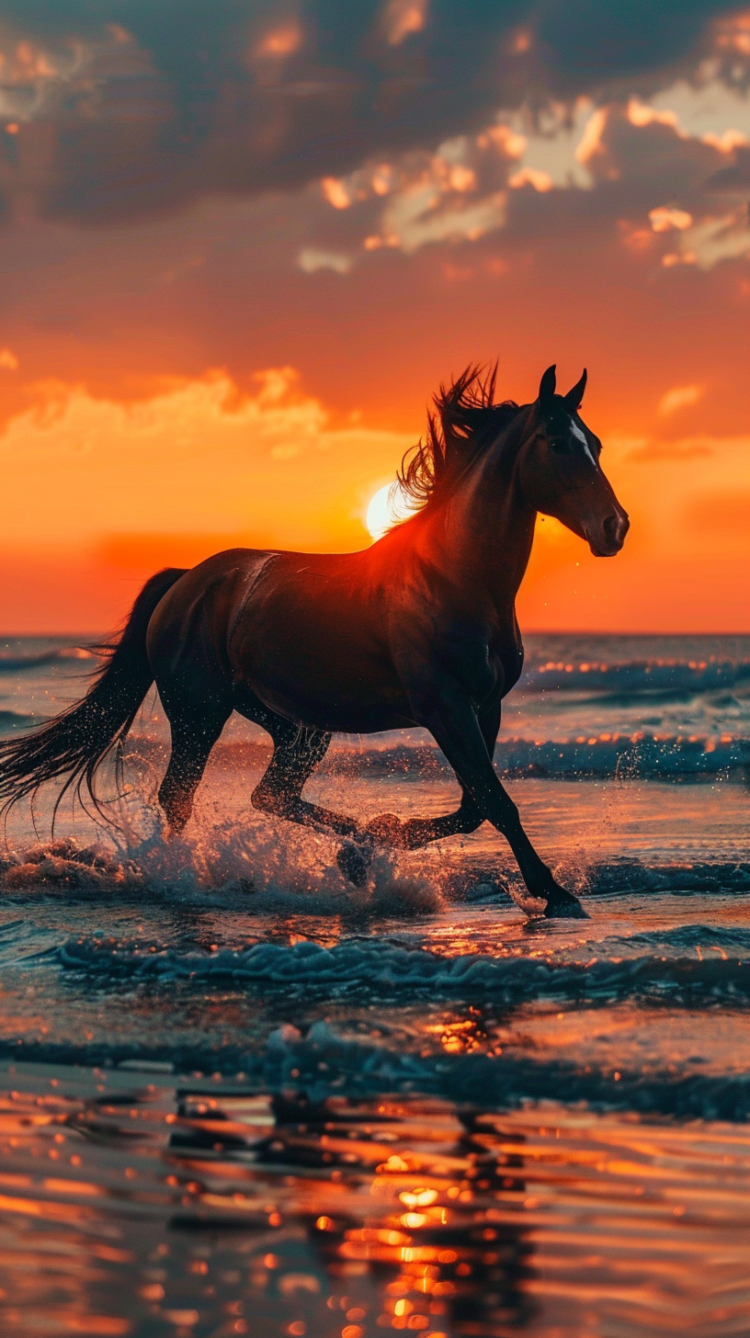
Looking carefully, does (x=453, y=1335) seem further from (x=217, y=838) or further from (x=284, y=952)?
(x=217, y=838)

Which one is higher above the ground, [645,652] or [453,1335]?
[645,652]

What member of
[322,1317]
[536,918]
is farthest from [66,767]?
[322,1317]

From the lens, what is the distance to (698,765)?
13398 millimetres

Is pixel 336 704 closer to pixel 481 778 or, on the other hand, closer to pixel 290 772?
pixel 290 772

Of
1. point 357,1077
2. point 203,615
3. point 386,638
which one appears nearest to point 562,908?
point 386,638

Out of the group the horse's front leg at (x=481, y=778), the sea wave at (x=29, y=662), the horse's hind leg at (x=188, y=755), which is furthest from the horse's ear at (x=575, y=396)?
the sea wave at (x=29, y=662)

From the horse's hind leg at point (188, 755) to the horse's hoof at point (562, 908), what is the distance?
2.25 m

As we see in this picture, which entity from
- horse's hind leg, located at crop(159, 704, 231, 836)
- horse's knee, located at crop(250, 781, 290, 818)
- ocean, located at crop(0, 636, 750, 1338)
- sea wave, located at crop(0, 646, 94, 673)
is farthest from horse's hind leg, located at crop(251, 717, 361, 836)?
sea wave, located at crop(0, 646, 94, 673)

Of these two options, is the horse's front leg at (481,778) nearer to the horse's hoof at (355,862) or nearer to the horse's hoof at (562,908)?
the horse's hoof at (562,908)

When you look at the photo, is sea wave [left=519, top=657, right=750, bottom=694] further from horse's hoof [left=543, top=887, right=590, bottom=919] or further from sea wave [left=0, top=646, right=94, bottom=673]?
horse's hoof [left=543, top=887, right=590, bottom=919]

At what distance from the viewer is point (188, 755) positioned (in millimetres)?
6879

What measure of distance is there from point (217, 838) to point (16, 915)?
1.31 meters

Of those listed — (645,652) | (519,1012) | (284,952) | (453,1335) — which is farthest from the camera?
(645,652)

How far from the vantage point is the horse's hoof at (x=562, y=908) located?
17.1 feet
